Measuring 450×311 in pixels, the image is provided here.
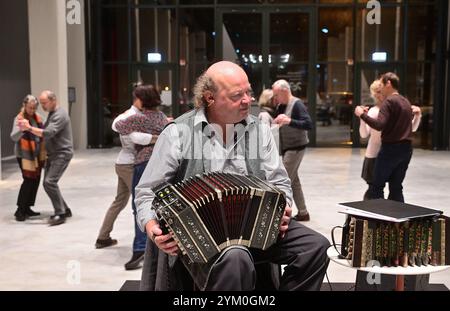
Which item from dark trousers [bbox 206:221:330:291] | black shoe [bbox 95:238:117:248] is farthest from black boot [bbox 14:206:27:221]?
dark trousers [bbox 206:221:330:291]

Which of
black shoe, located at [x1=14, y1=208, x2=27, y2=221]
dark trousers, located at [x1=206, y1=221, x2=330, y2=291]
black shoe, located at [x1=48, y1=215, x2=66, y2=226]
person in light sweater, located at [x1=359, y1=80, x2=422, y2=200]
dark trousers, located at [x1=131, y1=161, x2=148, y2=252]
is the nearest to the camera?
dark trousers, located at [x1=206, y1=221, x2=330, y2=291]

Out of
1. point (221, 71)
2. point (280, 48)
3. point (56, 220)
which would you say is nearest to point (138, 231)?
point (56, 220)

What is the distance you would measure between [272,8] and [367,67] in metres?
3.05

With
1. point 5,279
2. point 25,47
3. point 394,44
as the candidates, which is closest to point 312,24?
point 394,44

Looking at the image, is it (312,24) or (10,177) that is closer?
(10,177)

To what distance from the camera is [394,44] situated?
15102 millimetres

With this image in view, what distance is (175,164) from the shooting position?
278cm

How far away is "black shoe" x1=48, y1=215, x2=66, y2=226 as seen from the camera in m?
6.43

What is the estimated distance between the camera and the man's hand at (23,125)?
20.7 feet

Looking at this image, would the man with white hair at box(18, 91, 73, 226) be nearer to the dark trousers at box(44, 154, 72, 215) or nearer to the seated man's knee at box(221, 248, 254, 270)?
the dark trousers at box(44, 154, 72, 215)

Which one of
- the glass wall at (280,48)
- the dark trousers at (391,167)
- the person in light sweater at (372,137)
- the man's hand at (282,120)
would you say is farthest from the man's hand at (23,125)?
the glass wall at (280,48)

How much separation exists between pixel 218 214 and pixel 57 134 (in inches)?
171

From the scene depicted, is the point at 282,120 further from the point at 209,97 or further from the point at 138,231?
the point at 209,97
